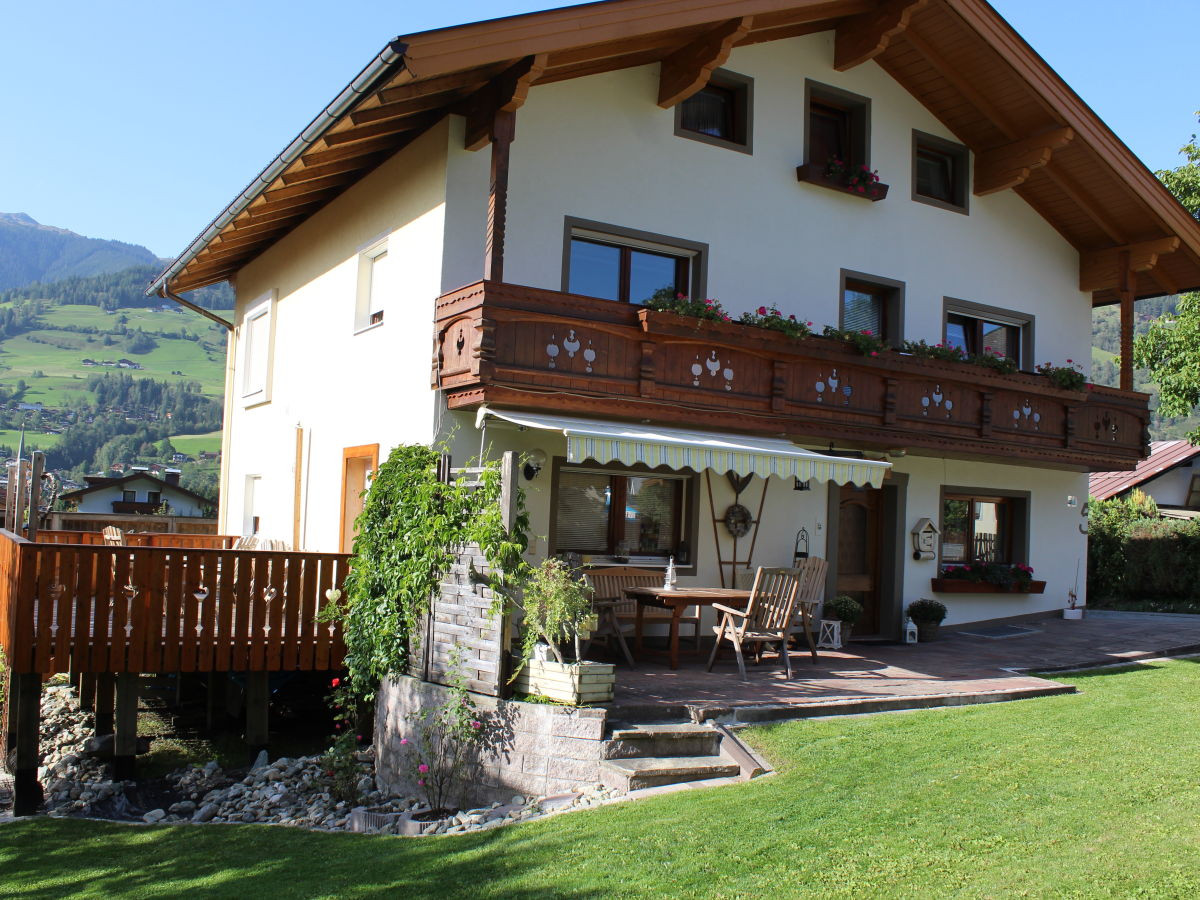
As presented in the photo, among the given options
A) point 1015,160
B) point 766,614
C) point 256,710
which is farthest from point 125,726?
point 1015,160

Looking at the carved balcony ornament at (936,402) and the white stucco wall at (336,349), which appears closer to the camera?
the white stucco wall at (336,349)

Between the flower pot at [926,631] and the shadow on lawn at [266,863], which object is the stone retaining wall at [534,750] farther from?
the flower pot at [926,631]

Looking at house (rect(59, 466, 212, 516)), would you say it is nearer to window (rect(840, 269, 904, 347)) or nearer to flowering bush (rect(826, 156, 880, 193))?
window (rect(840, 269, 904, 347))

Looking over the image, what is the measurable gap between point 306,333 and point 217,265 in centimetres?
471

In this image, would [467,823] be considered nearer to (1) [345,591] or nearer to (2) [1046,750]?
(1) [345,591]

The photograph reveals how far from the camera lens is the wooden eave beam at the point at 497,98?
33.9 ft

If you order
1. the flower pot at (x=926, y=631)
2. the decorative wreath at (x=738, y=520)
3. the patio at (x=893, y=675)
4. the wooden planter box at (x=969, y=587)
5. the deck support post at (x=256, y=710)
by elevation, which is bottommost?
the deck support post at (x=256, y=710)

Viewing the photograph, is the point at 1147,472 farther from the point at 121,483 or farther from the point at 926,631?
the point at 121,483

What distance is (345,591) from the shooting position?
10914 millimetres

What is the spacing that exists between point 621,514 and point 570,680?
4.70 m

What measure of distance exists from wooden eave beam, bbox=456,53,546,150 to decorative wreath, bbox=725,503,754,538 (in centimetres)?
540

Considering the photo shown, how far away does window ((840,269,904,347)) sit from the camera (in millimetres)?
14820

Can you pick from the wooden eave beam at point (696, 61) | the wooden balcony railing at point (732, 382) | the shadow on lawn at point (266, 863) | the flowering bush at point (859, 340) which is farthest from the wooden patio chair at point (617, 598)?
the wooden eave beam at point (696, 61)

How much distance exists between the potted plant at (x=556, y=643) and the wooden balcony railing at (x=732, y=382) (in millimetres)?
2455
